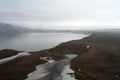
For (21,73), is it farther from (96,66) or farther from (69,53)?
(69,53)

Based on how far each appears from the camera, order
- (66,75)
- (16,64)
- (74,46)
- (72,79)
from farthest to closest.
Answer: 1. (74,46)
2. (16,64)
3. (66,75)
4. (72,79)

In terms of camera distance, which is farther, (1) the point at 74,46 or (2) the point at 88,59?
(1) the point at 74,46

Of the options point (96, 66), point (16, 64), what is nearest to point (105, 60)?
point (96, 66)

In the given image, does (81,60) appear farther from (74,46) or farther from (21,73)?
(74,46)

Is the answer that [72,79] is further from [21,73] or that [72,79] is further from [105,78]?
[21,73]

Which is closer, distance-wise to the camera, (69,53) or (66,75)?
(66,75)

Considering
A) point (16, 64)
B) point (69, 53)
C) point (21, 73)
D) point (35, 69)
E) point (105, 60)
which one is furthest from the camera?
point (69, 53)

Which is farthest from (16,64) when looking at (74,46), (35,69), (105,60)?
(74,46)

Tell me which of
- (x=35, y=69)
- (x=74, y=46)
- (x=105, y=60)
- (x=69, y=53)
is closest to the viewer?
(x=35, y=69)

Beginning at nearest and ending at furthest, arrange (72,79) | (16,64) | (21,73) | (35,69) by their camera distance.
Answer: (72,79) → (21,73) → (35,69) → (16,64)
